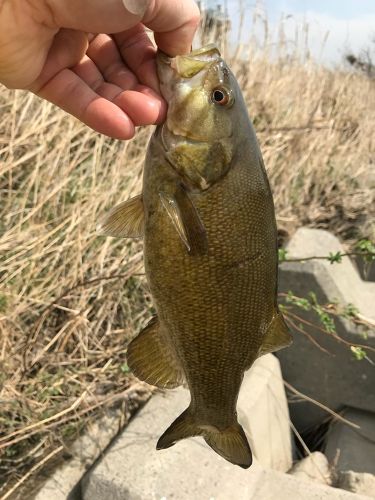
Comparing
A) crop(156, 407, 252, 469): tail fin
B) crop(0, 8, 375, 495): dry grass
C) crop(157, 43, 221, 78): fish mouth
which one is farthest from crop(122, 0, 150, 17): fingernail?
crop(0, 8, 375, 495): dry grass

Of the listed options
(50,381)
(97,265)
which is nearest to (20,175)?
(97,265)

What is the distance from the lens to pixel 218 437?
64.2 inches

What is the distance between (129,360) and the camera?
159 cm

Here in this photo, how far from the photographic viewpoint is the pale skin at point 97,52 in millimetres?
1458

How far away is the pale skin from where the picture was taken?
146 centimetres

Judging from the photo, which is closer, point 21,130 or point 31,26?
point 31,26

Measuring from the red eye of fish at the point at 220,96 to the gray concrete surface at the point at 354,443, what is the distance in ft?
9.49

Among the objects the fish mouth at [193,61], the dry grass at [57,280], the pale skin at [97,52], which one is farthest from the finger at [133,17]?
the dry grass at [57,280]

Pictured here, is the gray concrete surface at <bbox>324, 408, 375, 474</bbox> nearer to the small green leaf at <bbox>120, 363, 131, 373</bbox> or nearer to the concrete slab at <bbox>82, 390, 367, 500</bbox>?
the concrete slab at <bbox>82, 390, 367, 500</bbox>

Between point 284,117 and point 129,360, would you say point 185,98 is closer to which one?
point 129,360

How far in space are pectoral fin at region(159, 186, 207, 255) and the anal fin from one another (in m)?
0.27

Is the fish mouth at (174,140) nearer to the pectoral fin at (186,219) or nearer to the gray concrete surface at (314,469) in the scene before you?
the pectoral fin at (186,219)

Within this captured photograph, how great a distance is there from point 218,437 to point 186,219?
66 centimetres

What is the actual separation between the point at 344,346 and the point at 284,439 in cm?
79
